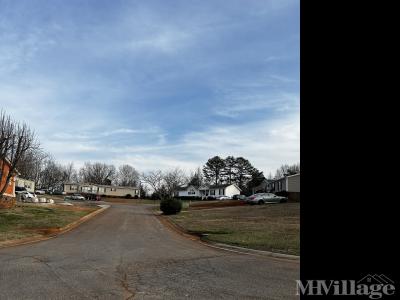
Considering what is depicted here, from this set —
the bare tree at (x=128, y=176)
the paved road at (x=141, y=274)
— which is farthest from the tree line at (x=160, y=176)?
the paved road at (x=141, y=274)

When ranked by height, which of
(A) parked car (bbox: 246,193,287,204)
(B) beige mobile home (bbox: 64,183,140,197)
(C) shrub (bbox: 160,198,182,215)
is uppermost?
(B) beige mobile home (bbox: 64,183,140,197)

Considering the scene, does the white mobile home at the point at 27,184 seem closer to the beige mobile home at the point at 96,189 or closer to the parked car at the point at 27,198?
the beige mobile home at the point at 96,189

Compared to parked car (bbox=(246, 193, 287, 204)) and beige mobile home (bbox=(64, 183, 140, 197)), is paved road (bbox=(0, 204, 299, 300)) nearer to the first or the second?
parked car (bbox=(246, 193, 287, 204))

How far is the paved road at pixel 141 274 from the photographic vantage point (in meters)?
7.90

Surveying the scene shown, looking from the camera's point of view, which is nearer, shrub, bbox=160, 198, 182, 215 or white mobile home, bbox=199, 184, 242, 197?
shrub, bbox=160, 198, 182, 215

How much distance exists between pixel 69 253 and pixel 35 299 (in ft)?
22.7

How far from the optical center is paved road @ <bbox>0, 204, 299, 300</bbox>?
790cm

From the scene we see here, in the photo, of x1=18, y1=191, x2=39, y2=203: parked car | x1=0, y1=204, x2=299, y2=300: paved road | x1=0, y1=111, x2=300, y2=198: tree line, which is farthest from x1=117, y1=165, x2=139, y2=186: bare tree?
x1=0, y1=204, x2=299, y2=300: paved road

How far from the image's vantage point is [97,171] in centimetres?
13288

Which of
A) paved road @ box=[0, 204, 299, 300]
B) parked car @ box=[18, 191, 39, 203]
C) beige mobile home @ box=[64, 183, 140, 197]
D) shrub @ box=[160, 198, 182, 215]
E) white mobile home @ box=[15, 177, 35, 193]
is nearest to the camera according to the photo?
paved road @ box=[0, 204, 299, 300]
